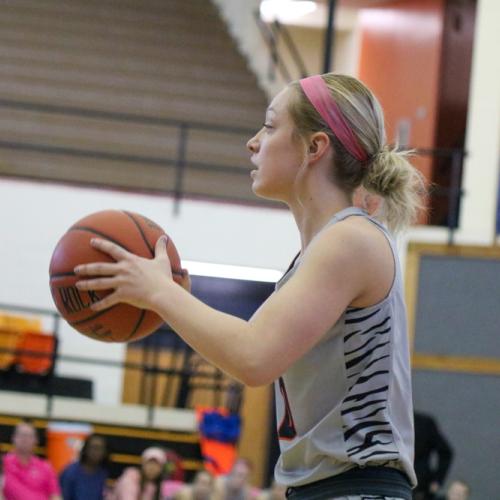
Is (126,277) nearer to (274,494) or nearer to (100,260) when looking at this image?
(100,260)

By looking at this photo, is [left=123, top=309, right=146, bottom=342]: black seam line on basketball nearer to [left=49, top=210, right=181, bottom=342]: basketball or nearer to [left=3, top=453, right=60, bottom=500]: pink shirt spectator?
[left=49, top=210, right=181, bottom=342]: basketball

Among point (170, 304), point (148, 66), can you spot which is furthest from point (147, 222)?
point (148, 66)

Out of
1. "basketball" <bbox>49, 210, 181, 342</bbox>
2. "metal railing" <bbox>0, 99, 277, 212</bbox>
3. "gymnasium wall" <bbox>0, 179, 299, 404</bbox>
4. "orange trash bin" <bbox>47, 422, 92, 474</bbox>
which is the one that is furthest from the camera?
"metal railing" <bbox>0, 99, 277, 212</bbox>

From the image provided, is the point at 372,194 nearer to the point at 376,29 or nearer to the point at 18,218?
the point at 18,218

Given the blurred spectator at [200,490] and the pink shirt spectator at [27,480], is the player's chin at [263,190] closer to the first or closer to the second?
the pink shirt spectator at [27,480]

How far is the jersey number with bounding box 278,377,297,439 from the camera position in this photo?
93.7 inches

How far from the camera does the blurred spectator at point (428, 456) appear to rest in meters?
9.70

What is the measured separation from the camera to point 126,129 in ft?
44.5

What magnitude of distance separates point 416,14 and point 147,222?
12758mm

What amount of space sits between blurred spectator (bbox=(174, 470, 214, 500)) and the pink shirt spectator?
0.94 metres

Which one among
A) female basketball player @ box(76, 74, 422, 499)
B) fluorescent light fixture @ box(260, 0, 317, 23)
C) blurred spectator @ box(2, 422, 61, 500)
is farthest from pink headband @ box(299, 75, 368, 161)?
fluorescent light fixture @ box(260, 0, 317, 23)

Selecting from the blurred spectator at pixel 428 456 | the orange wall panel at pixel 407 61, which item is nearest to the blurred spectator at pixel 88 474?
the blurred spectator at pixel 428 456

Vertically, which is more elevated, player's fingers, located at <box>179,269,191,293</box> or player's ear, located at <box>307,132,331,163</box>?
player's ear, located at <box>307,132,331,163</box>

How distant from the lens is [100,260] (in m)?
2.32
